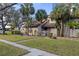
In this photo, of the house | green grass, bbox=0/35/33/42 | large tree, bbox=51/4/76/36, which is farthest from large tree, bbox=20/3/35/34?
large tree, bbox=51/4/76/36

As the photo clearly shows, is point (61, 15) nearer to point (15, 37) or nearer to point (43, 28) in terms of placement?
point (43, 28)

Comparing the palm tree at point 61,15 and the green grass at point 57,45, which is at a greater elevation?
the palm tree at point 61,15

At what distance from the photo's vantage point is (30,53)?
5387mm

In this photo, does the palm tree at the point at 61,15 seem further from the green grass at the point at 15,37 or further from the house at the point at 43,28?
the green grass at the point at 15,37

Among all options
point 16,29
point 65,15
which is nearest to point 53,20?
point 65,15

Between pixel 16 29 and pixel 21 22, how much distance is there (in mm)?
118

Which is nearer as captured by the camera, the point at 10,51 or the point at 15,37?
the point at 10,51

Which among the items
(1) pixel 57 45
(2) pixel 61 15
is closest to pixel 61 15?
(2) pixel 61 15

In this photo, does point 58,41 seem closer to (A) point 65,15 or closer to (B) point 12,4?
(A) point 65,15

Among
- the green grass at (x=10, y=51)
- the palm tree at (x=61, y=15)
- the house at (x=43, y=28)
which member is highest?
the palm tree at (x=61, y=15)

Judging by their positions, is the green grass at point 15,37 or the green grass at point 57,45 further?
the green grass at point 15,37

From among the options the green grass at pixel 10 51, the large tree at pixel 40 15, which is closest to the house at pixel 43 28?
the large tree at pixel 40 15

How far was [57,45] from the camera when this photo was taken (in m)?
5.41

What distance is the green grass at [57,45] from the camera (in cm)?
535
